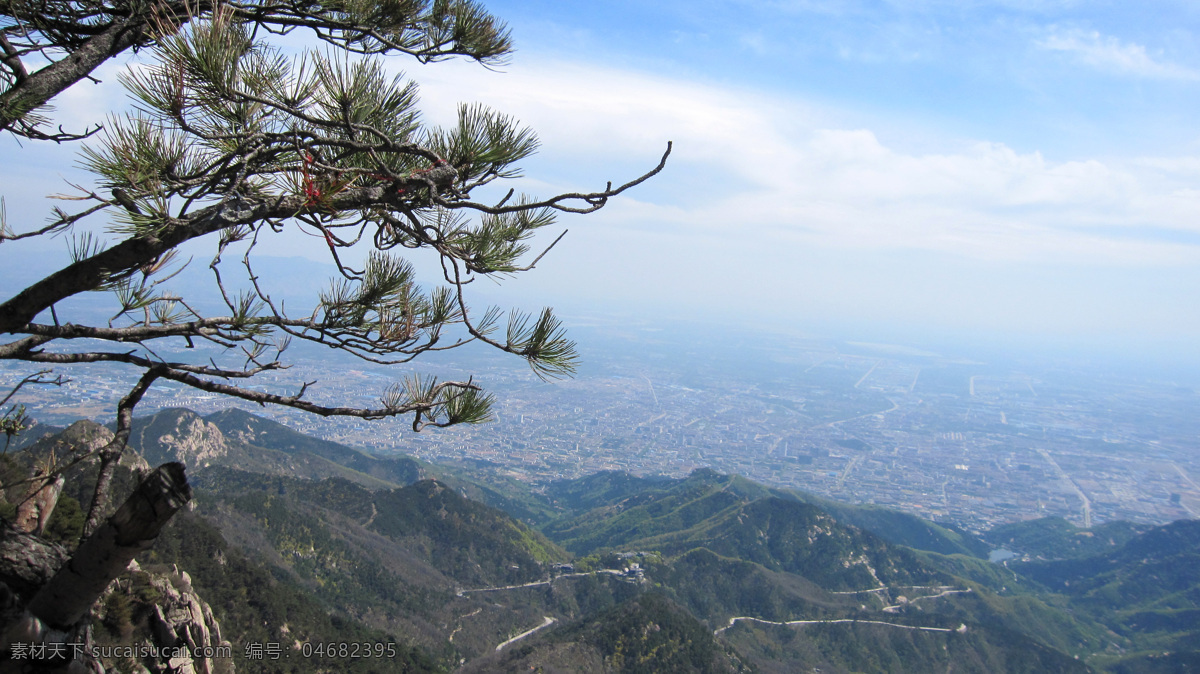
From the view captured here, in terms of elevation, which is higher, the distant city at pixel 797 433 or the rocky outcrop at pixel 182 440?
the rocky outcrop at pixel 182 440

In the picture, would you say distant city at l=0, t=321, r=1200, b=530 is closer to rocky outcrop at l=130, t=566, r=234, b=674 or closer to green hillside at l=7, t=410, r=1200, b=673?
green hillside at l=7, t=410, r=1200, b=673

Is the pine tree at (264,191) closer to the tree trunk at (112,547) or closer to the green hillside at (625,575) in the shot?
the tree trunk at (112,547)

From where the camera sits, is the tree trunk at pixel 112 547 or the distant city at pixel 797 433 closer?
the tree trunk at pixel 112 547

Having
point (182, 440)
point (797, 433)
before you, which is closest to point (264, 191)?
point (182, 440)

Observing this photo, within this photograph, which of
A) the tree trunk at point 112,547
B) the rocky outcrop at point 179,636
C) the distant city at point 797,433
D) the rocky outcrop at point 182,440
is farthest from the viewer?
the distant city at point 797,433

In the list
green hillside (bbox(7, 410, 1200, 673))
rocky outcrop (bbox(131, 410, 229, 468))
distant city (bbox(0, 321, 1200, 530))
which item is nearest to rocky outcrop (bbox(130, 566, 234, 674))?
green hillside (bbox(7, 410, 1200, 673))

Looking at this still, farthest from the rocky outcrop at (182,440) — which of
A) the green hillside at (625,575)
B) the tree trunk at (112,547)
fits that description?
the tree trunk at (112,547)

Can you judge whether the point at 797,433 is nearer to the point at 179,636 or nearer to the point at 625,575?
the point at 625,575

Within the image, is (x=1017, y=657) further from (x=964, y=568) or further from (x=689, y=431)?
(x=689, y=431)

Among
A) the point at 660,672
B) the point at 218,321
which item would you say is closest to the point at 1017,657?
the point at 660,672
